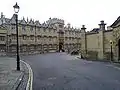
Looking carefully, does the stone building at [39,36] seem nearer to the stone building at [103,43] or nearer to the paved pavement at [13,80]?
the stone building at [103,43]

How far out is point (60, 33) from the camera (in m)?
86.6

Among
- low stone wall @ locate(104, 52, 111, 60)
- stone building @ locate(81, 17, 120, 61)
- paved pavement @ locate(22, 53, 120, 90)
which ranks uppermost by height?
stone building @ locate(81, 17, 120, 61)

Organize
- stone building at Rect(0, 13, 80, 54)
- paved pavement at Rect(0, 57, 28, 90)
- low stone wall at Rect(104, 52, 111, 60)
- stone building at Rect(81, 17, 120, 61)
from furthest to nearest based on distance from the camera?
stone building at Rect(0, 13, 80, 54)
low stone wall at Rect(104, 52, 111, 60)
stone building at Rect(81, 17, 120, 61)
paved pavement at Rect(0, 57, 28, 90)

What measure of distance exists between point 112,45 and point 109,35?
1.90m

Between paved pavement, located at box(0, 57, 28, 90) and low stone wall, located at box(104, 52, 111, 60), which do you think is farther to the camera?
low stone wall, located at box(104, 52, 111, 60)

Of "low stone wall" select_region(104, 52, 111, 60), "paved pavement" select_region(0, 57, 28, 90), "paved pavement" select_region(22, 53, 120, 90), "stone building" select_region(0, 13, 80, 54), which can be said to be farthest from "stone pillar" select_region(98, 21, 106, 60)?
"stone building" select_region(0, 13, 80, 54)

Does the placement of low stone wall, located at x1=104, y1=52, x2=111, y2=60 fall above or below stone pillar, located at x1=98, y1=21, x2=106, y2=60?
below

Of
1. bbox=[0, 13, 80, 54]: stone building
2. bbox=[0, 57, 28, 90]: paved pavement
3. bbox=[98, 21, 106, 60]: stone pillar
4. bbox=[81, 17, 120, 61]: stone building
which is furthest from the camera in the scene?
bbox=[0, 13, 80, 54]: stone building

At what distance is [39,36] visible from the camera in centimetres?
7625

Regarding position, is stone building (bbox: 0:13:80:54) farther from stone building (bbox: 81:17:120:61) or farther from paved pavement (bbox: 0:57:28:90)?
paved pavement (bbox: 0:57:28:90)

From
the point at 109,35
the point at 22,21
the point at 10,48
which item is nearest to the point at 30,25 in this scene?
the point at 22,21

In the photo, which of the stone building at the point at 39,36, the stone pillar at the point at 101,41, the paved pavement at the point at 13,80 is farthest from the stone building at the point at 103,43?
the stone building at the point at 39,36

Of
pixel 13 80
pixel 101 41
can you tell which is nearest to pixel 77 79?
pixel 13 80

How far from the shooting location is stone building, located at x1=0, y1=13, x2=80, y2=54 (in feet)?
212
